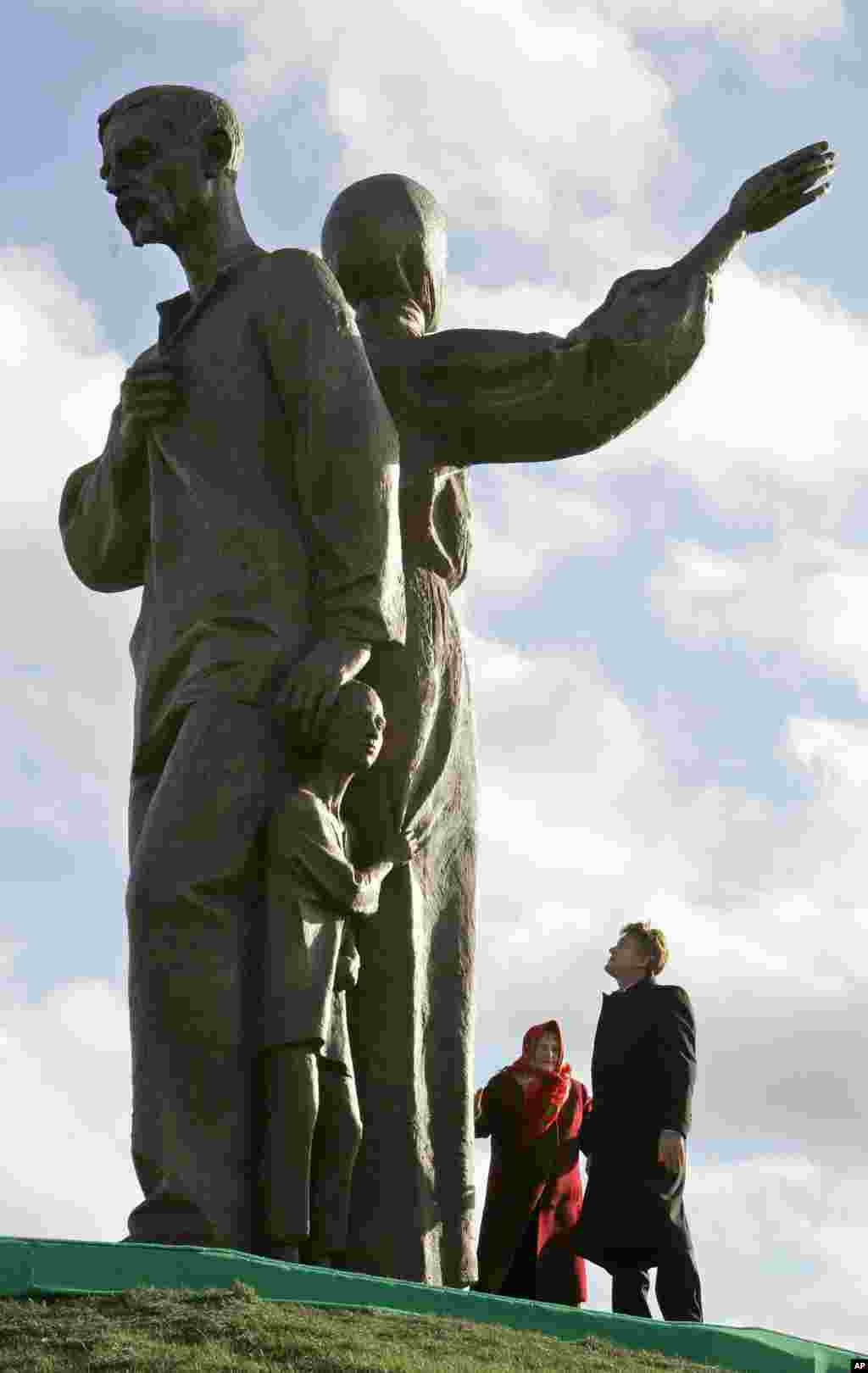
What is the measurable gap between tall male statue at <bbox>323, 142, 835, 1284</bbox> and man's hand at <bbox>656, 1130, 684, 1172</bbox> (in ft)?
2.95

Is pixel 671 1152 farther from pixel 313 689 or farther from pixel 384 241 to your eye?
pixel 384 241

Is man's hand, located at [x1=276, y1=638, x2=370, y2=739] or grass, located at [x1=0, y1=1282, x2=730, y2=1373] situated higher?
man's hand, located at [x1=276, y1=638, x2=370, y2=739]

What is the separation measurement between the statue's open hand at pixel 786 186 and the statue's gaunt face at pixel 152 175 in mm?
1709

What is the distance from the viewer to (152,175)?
9531mm

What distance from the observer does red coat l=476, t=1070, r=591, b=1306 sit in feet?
34.2

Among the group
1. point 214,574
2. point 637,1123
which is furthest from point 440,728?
point 637,1123

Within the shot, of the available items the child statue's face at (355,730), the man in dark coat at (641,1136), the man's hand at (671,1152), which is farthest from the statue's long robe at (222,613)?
the man's hand at (671,1152)

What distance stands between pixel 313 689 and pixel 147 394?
108cm

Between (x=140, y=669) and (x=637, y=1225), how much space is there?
241 cm

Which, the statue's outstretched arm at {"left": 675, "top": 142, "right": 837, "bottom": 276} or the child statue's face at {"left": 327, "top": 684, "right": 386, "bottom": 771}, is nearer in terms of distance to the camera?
the child statue's face at {"left": 327, "top": 684, "right": 386, "bottom": 771}

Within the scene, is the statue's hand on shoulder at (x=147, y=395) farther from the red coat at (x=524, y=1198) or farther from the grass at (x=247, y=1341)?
the grass at (x=247, y=1341)

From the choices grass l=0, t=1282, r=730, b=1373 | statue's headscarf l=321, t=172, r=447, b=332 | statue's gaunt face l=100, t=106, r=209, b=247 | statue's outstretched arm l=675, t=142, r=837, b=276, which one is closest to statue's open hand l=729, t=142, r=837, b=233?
statue's outstretched arm l=675, t=142, r=837, b=276

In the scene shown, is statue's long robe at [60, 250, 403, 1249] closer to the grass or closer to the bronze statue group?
the bronze statue group

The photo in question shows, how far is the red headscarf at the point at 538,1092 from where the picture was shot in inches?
411
